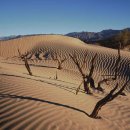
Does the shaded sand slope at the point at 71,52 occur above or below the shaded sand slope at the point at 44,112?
below

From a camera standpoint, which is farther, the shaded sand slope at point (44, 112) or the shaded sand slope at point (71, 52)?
the shaded sand slope at point (71, 52)

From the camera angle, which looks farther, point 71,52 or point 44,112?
point 71,52

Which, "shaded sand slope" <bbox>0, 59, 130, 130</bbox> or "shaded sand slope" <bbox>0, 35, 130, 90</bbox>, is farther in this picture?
"shaded sand slope" <bbox>0, 35, 130, 90</bbox>

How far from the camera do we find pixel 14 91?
716 centimetres

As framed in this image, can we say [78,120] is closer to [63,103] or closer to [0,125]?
[63,103]

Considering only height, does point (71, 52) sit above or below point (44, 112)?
below

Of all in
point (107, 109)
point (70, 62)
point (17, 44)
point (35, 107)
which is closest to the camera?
point (35, 107)

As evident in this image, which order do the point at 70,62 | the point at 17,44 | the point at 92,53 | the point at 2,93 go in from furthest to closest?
1. the point at 17,44
2. the point at 92,53
3. the point at 70,62
4. the point at 2,93

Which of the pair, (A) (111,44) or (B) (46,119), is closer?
(B) (46,119)

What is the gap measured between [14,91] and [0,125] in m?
2.20

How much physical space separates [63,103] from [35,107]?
119 cm

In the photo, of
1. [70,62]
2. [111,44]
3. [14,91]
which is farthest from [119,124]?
[111,44]

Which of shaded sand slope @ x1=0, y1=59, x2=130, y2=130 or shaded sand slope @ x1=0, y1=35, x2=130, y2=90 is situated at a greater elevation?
shaded sand slope @ x1=0, y1=59, x2=130, y2=130

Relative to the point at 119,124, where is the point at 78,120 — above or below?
above
